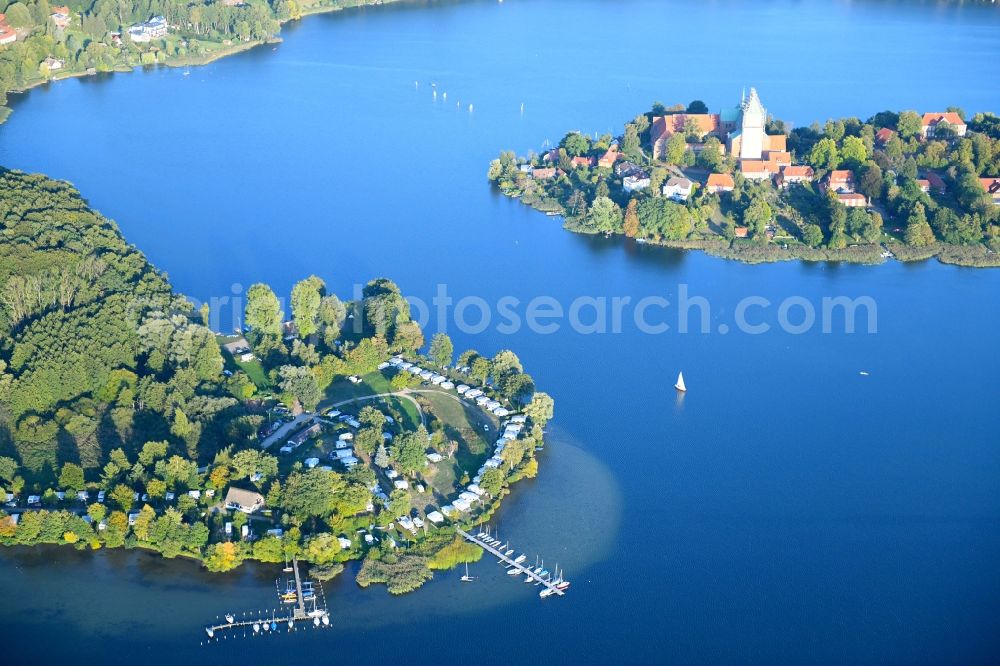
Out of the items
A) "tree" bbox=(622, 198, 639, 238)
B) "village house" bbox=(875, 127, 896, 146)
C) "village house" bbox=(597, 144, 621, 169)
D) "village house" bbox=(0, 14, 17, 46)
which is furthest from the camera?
"village house" bbox=(0, 14, 17, 46)

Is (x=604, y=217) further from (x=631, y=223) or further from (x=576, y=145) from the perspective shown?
(x=576, y=145)

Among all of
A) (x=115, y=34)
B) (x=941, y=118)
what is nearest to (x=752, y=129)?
(x=941, y=118)

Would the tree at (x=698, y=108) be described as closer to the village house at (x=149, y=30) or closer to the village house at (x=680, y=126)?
the village house at (x=680, y=126)

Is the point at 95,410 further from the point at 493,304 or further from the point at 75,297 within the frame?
the point at 493,304

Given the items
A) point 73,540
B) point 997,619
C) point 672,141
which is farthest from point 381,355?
point 672,141

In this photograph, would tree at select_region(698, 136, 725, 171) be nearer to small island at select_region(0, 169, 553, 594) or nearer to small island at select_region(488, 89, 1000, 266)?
small island at select_region(488, 89, 1000, 266)

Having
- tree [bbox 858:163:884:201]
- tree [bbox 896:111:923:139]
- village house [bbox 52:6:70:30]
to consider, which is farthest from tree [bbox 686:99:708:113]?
village house [bbox 52:6:70:30]
